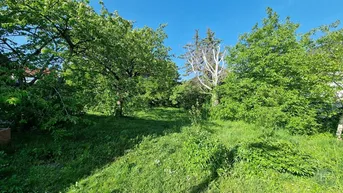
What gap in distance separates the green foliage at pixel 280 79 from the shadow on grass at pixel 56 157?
4.47 metres

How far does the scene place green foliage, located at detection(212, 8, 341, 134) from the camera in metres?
5.85

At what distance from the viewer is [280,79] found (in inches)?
265

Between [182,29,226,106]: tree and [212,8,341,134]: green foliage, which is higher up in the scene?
[182,29,226,106]: tree

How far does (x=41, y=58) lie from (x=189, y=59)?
458 inches

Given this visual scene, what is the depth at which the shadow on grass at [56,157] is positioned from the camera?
9.37ft

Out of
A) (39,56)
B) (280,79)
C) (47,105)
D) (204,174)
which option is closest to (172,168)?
(204,174)

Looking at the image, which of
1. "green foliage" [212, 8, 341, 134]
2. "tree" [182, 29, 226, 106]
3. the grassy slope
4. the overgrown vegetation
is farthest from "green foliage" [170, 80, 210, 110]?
the grassy slope

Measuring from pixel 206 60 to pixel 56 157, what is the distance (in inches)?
476

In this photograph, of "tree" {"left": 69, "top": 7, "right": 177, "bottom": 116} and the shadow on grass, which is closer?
the shadow on grass

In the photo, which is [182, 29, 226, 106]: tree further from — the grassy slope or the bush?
the bush

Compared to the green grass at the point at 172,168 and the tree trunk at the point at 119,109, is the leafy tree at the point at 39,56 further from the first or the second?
the tree trunk at the point at 119,109

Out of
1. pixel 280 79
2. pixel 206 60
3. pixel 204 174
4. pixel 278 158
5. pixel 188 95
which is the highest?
pixel 206 60

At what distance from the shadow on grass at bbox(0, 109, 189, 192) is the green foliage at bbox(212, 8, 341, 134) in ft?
14.7

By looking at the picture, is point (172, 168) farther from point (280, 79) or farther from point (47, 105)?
point (280, 79)
